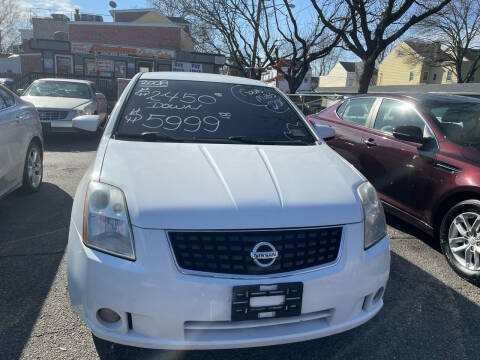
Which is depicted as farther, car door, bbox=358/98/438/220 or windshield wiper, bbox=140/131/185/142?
car door, bbox=358/98/438/220

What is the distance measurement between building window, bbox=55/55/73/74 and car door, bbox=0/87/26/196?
73.7 ft

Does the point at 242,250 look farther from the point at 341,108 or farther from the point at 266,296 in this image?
the point at 341,108

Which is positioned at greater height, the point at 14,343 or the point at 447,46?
the point at 447,46

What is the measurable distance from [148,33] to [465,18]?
24.6 meters

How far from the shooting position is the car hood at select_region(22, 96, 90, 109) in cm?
873

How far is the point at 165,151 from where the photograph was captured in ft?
8.16

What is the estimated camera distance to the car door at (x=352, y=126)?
15.4ft

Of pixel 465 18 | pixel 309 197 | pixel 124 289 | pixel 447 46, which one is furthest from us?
pixel 447 46

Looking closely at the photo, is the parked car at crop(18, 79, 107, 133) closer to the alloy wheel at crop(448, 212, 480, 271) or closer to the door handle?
the door handle

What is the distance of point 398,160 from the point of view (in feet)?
13.1

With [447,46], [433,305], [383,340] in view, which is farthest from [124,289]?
[447,46]

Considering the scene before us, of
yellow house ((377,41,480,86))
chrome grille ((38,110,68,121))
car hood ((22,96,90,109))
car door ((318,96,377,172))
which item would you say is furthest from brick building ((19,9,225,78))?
yellow house ((377,41,480,86))

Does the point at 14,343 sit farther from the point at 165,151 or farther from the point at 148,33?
the point at 148,33

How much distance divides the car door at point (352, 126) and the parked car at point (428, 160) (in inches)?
0.5
